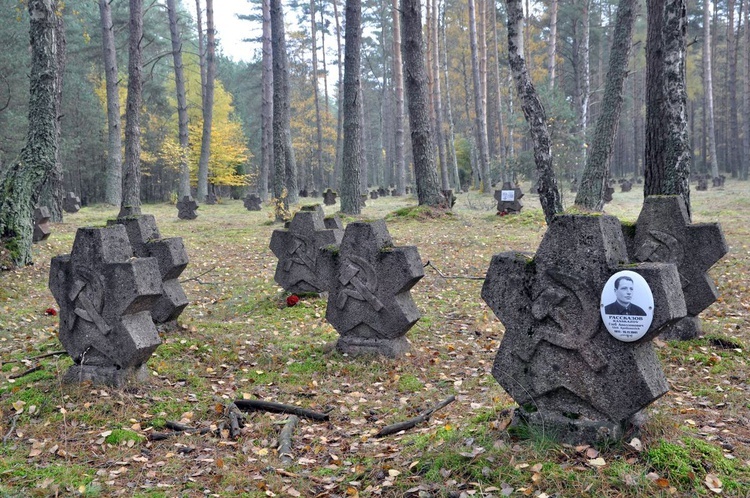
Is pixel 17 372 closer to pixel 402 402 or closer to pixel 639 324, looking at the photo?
pixel 402 402

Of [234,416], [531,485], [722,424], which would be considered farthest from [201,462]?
[722,424]

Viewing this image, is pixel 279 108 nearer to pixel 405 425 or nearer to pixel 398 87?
pixel 398 87

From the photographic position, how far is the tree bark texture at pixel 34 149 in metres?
10.6

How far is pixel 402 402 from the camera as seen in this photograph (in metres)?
5.30

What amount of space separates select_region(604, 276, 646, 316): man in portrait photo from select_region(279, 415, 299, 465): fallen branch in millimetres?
2437

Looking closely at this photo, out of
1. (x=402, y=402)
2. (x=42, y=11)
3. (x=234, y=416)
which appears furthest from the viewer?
(x=42, y=11)

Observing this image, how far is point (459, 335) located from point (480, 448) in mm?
3815

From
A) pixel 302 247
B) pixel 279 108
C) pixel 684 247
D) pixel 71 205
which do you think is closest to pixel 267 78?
pixel 279 108

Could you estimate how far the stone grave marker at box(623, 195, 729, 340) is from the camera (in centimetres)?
620

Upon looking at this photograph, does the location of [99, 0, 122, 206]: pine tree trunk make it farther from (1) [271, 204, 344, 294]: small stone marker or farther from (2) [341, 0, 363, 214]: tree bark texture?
(1) [271, 204, 344, 294]: small stone marker

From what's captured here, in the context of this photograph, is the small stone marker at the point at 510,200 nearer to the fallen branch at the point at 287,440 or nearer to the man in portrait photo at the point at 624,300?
the fallen branch at the point at 287,440

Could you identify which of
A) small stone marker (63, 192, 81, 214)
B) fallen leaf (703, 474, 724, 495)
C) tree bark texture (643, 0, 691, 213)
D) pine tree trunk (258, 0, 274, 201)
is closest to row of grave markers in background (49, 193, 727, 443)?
fallen leaf (703, 474, 724, 495)

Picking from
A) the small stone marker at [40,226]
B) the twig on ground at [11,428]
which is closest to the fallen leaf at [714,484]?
the twig on ground at [11,428]

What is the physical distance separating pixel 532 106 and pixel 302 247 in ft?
16.5
